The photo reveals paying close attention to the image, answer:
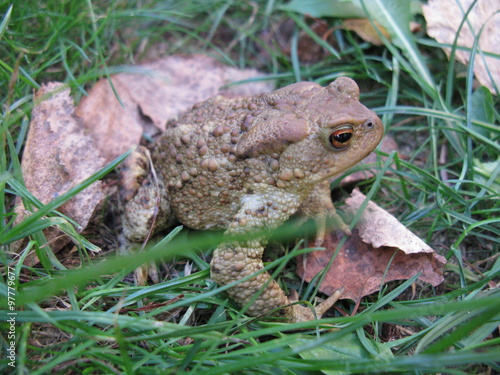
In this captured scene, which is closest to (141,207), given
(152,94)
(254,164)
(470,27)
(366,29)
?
(254,164)

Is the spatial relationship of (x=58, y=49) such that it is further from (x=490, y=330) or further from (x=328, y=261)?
(x=490, y=330)

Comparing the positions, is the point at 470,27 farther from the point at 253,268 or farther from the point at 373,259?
the point at 253,268

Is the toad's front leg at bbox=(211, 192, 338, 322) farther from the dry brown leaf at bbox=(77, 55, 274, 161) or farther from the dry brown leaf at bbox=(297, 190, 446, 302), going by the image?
the dry brown leaf at bbox=(77, 55, 274, 161)

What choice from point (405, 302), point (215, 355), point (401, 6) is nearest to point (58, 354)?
point (215, 355)

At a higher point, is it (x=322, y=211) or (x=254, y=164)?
(x=254, y=164)

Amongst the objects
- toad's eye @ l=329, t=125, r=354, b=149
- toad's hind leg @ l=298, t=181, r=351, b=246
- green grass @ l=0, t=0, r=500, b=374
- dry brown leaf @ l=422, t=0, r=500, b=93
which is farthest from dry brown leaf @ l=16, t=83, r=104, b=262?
dry brown leaf @ l=422, t=0, r=500, b=93

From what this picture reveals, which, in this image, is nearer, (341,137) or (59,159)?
(341,137)
